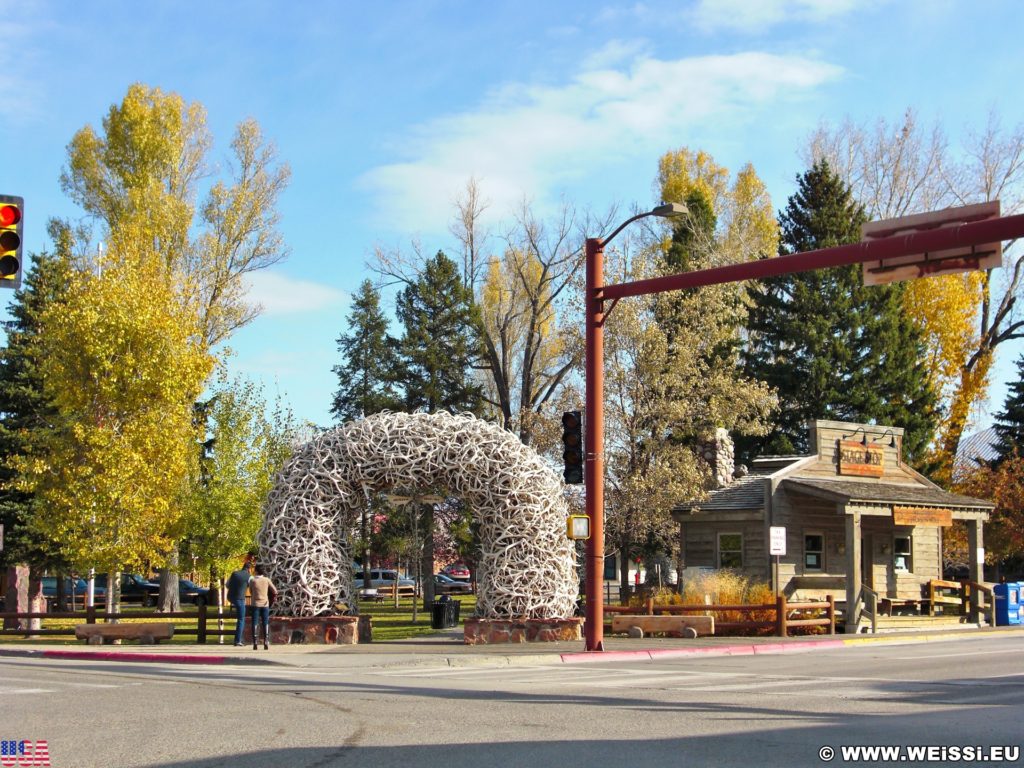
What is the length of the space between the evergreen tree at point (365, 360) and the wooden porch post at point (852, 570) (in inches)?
1087

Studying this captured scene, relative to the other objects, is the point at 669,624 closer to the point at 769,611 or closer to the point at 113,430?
the point at 769,611

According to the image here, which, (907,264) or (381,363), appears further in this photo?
(381,363)

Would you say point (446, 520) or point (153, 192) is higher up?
point (153, 192)

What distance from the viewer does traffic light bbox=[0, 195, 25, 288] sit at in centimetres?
1319

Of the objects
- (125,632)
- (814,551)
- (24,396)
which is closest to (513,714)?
(125,632)

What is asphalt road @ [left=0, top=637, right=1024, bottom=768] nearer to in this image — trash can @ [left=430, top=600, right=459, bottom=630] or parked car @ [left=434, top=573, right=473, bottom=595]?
trash can @ [left=430, top=600, right=459, bottom=630]

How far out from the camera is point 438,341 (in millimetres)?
51469

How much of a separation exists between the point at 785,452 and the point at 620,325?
15.1 metres

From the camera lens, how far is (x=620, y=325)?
32844 mm

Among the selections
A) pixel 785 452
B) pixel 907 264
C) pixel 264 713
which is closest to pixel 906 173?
pixel 785 452

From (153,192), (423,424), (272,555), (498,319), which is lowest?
(272,555)

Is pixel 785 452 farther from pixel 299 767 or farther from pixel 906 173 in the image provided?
pixel 299 767

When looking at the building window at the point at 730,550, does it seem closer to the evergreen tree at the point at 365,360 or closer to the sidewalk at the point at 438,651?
the sidewalk at the point at 438,651

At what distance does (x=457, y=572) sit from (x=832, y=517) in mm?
47287
